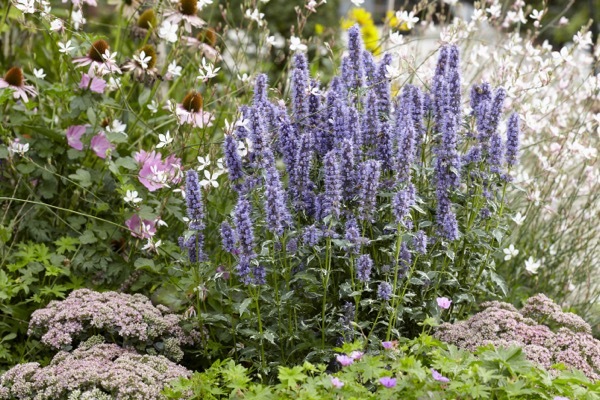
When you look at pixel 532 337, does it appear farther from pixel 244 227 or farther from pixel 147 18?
pixel 147 18

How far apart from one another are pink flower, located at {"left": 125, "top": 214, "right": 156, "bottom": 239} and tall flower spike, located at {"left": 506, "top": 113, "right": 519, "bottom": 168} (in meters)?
1.44

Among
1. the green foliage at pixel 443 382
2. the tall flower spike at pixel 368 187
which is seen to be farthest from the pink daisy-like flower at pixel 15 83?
the green foliage at pixel 443 382

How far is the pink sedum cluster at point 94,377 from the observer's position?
9.33 ft

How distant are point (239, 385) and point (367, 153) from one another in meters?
1.02

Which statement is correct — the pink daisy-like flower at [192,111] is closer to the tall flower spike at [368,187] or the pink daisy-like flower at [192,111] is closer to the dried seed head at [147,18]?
the dried seed head at [147,18]

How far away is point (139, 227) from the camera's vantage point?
369 cm

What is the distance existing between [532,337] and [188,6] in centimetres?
209

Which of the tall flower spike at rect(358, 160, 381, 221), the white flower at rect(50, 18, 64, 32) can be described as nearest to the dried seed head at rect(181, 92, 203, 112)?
the white flower at rect(50, 18, 64, 32)

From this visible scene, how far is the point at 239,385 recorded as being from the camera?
8.47 ft

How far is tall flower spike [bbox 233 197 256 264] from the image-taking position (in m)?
2.81

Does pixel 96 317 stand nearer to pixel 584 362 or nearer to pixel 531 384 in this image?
pixel 531 384

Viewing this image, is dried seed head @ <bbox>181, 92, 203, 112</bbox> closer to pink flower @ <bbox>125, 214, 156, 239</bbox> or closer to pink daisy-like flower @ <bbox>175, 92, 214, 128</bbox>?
pink daisy-like flower @ <bbox>175, 92, 214, 128</bbox>

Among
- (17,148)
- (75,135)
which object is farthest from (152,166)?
(17,148)

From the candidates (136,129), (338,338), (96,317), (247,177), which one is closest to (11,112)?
(136,129)
